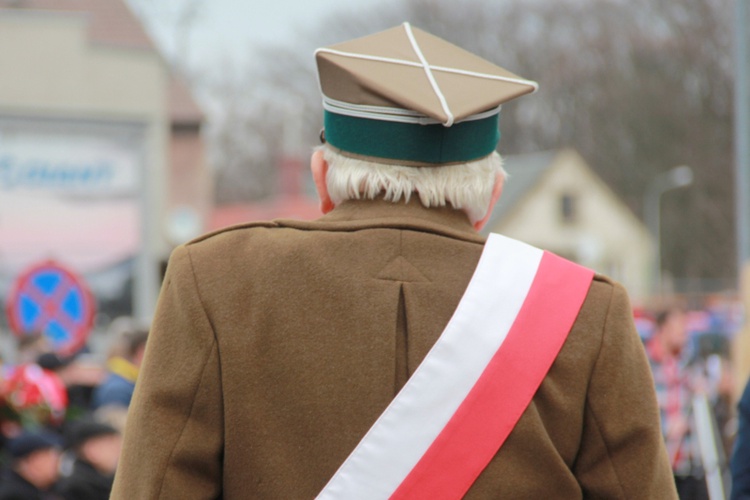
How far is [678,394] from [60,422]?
13.6 feet

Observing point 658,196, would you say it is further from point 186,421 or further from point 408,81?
point 186,421

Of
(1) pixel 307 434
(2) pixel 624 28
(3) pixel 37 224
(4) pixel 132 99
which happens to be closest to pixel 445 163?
(1) pixel 307 434

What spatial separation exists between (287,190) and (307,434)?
39685mm

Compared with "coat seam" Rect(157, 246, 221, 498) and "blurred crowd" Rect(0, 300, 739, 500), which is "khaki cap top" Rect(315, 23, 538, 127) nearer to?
"coat seam" Rect(157, 246, 221, 498)

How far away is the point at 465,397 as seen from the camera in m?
2.05

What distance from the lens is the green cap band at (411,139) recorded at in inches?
81.8

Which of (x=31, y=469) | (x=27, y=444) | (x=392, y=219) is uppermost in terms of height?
(x=392, y=219)

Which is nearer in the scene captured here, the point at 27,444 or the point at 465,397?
the point at 465,397

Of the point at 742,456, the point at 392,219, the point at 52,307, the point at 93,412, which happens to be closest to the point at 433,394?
the point at 392,219

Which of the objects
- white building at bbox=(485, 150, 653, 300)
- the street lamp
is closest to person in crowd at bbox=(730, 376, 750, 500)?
the street lamp

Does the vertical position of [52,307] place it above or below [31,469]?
above

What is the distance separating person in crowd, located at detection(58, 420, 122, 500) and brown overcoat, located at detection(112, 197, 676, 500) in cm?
398

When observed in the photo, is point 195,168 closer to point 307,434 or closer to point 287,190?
point 287,190

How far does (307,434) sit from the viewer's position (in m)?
2.01
